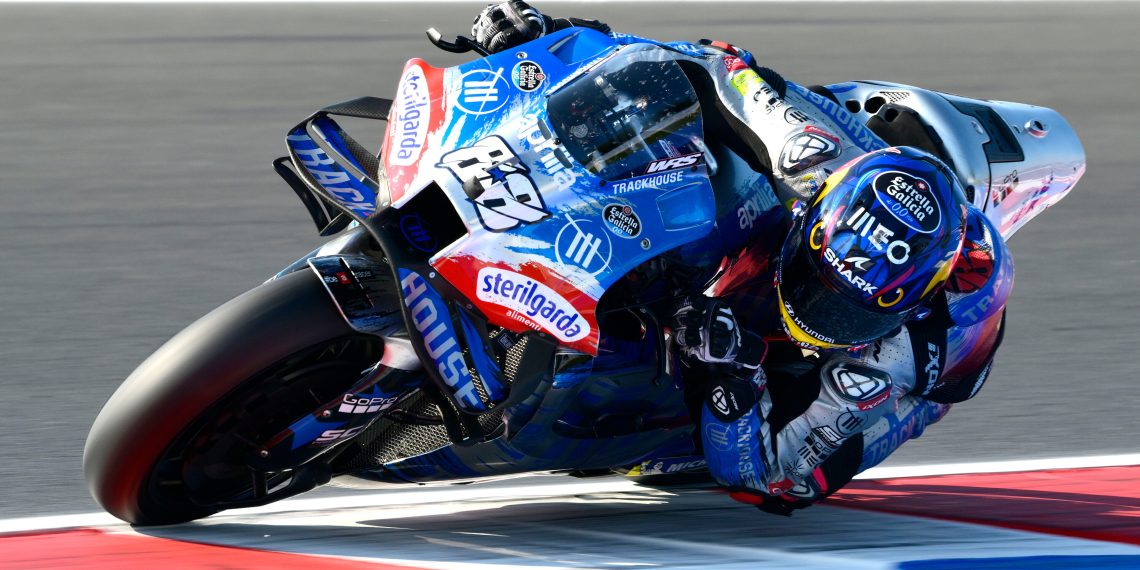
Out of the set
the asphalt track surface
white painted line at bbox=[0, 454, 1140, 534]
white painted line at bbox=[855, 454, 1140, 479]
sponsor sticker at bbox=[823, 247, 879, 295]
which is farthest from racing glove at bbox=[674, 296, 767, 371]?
the asphalt track surface

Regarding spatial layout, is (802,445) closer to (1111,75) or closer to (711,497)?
(711,497)

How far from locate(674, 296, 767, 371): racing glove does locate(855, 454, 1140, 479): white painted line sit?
1.29m

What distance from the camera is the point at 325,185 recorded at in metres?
3.47

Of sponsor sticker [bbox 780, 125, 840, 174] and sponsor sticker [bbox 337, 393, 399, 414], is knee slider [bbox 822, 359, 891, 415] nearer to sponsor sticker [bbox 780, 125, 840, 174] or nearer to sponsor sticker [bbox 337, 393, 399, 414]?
sponsor sticker [bbox 780, 125, 840, 174]

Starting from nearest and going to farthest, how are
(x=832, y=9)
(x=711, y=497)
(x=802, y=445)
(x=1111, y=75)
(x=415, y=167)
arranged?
(x=415, y=167) < (x=802, y=445) < (x=711, y=497) < (x=1111, y=75) < (x=832, y=9)

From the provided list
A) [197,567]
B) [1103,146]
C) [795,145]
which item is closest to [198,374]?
[197,567]

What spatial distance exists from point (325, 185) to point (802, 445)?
4.31 ft

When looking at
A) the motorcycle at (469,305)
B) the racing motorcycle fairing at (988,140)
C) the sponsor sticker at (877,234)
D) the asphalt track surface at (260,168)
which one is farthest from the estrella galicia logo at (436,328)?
the racing motorcycle fairing at (988,140)

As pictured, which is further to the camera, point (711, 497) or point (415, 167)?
point (711, 497)

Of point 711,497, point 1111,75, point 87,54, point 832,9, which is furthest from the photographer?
point 832,9

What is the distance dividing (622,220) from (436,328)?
0.44 meters

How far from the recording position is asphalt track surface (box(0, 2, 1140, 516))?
16.7ft

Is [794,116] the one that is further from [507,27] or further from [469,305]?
[469,305]

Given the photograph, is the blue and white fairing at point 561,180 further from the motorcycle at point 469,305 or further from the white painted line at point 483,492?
the white painted line at point 483,492
